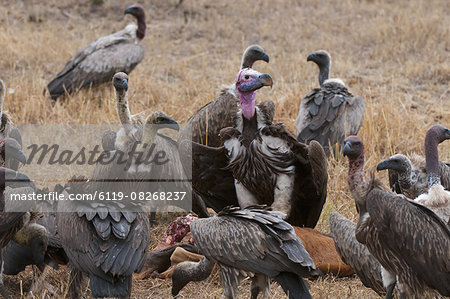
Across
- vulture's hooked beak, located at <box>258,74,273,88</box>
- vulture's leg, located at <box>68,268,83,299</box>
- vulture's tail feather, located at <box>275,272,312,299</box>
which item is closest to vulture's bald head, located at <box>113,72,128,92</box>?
vulture's hooked beak, located at <box>258,74,273,88</box>

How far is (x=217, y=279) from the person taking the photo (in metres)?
5.47

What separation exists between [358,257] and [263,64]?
616cm

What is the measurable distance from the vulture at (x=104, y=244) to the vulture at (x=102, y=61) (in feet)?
14.9

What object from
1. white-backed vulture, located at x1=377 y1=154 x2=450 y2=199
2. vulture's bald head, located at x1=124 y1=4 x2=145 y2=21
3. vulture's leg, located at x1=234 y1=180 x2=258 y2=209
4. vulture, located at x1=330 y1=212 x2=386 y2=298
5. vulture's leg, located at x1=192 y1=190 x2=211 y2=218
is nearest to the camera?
vulture, located at x1=330 y1=212 x2=386 y2=298

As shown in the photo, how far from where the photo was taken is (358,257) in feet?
16.2

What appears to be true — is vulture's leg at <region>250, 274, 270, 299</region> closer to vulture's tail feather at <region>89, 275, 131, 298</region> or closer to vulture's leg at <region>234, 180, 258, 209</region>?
vulture's tail feather at <region>89, 275, 131, 298</region>

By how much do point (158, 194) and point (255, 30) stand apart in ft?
22.0

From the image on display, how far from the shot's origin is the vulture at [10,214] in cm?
466

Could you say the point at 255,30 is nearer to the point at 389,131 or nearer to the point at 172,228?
the point at 389,131

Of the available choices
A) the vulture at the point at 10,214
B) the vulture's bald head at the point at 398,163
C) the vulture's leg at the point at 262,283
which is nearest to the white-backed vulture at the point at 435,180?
the vulture's bald head at the point at 398,163

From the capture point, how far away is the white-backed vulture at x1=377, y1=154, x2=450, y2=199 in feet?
18.4

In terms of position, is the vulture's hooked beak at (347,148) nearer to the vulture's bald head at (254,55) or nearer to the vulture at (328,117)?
the vulture at (328,117)

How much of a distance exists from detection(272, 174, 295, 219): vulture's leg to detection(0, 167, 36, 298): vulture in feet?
6.25

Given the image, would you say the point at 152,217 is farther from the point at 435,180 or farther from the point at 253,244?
the point at 435,180
